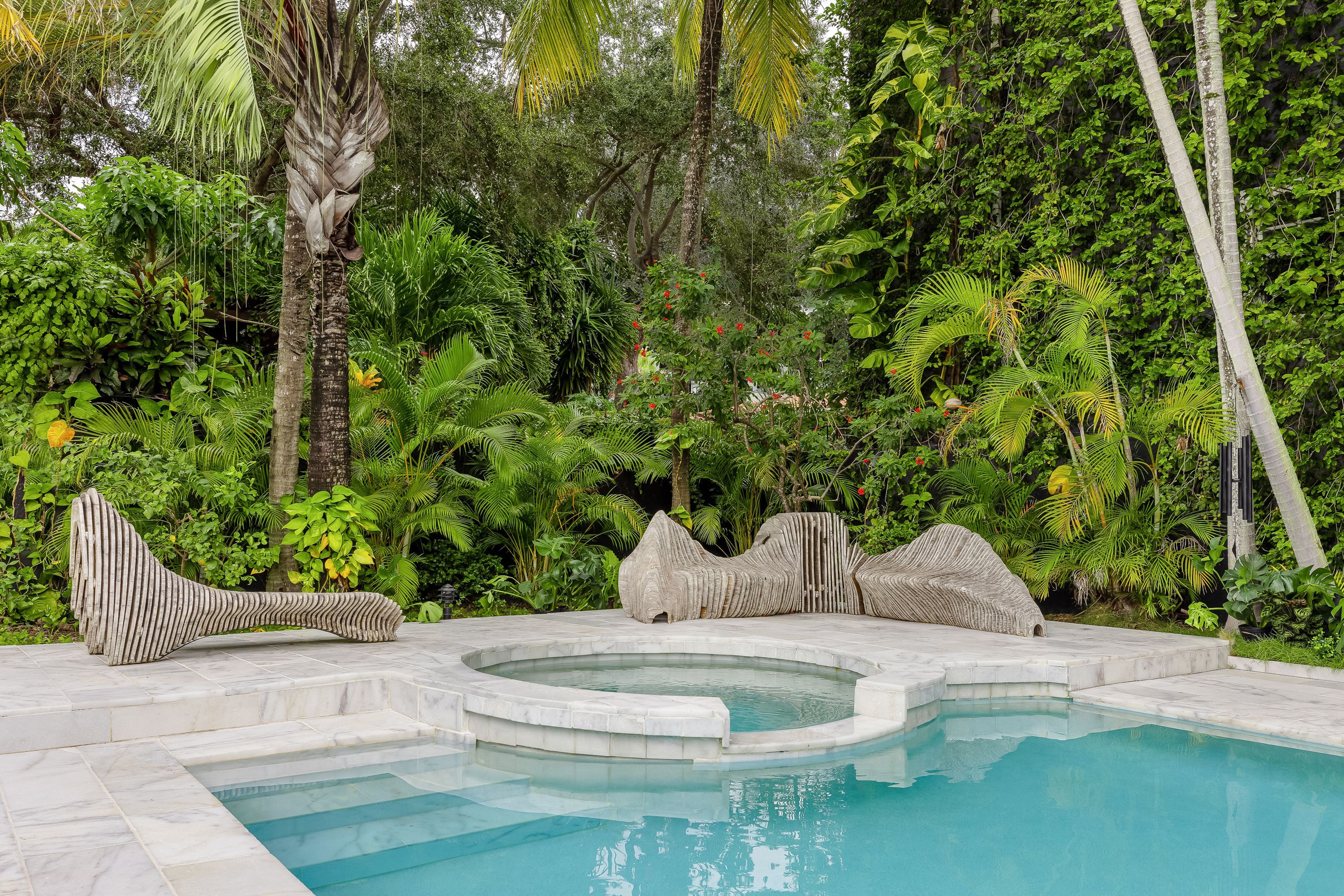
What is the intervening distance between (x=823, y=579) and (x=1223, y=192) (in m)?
4.61

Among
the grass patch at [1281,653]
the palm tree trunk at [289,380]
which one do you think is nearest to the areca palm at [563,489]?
the palm tree trunk at [289,380]

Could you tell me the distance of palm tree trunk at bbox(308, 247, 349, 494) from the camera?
767 centimetres

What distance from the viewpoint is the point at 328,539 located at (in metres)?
7.51

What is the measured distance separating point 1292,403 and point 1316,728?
328 cm

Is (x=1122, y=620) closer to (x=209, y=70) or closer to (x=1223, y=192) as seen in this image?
(x=1223, y=192)

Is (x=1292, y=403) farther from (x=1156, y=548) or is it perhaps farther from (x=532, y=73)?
(x=532, y=73)

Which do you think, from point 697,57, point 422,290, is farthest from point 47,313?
point 697,57

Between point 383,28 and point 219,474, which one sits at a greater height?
point 383,28

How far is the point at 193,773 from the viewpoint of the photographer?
4.41m

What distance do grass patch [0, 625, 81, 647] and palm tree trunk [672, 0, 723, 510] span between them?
530 cm

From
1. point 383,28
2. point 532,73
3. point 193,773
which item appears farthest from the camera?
point 383,28

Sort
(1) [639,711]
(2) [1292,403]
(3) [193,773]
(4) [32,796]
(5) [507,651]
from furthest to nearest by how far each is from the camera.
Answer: (2) [1292,403] → (5) [507,651] → (1) [639,711] → (3) [193,773] → (4) [32,796]

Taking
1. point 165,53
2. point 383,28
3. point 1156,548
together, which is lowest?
point 1156,548

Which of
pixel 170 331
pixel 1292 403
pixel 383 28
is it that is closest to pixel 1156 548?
pixel 1292 403
